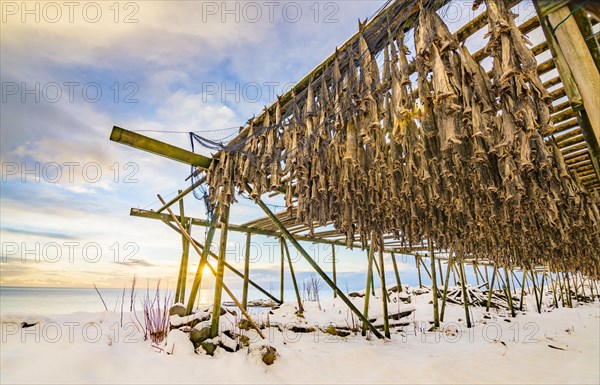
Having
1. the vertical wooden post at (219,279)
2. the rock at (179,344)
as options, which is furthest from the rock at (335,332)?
the rock at (179,344)

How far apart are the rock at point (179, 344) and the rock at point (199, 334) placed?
93 millimetres

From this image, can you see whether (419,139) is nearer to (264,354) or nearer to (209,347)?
(264,354)

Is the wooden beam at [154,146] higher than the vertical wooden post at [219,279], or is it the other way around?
the wooden beam at [154,146]

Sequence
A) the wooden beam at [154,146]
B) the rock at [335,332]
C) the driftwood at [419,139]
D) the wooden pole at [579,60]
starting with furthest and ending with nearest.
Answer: the rock at [335,332]
the wooden beam at [154,146]
the driftwood at [419,139]
the wooden pole at [579,60]

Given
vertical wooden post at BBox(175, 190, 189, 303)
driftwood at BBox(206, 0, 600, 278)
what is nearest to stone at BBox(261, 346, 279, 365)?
driftwood at BBox(206, 0, 600, 278)

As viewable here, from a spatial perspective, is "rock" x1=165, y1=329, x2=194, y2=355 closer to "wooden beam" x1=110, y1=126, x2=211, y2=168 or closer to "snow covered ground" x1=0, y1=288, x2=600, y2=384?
"snow covered ground" x1=0, y1=288, x2=600, y2=384

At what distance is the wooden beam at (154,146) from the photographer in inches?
186

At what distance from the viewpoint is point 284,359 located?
17.4 ft

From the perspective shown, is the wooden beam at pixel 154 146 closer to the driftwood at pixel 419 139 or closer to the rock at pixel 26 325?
the driftwood at pixel 419 139

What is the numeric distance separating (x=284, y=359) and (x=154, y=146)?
180 inches

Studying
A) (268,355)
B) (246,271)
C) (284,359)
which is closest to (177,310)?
(268,355)

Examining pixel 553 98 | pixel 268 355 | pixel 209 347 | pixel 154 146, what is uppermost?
pixel 154 146

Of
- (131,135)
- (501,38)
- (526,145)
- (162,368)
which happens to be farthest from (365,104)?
(162,368)

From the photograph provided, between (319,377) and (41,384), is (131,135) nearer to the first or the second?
(41,384)
